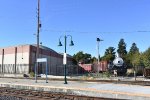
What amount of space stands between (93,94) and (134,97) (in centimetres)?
351

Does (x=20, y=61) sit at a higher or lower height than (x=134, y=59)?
lower

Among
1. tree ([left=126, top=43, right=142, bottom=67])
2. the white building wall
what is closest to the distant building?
the white building wall

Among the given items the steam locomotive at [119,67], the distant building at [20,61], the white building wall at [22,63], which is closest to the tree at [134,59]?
the steam locomotive at [119,67]

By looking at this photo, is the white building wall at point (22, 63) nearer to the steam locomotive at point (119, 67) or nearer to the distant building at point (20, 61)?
the distant building at point (20, 61)

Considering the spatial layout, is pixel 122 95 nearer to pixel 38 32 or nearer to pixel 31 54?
pixel 38 32

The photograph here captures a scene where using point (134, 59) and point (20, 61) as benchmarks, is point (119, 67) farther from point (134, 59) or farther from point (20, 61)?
point (134, 59)

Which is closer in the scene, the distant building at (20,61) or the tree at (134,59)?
the distant building at (20,61)

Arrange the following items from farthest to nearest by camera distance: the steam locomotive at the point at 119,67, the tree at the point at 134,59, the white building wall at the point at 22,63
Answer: the tree at the point at 134,59 → the white building wall at the point at 22,63 → the steam locomotive at the point at 119,67

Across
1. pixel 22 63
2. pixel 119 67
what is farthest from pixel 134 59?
pixel 119 67

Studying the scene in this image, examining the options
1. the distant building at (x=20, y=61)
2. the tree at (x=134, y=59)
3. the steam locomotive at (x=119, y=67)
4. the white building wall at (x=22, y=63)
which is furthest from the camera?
the tree at (x=134, y=59)

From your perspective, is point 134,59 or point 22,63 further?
point 134,59

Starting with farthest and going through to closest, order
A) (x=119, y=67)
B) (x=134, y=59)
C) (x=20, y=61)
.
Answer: (x=134, y=59)
(x=20, y=61)
(x=119, y=67)

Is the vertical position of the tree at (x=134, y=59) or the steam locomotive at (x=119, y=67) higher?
the tree at (x=134, y=59)

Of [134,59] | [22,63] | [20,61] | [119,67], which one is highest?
[134,59]
